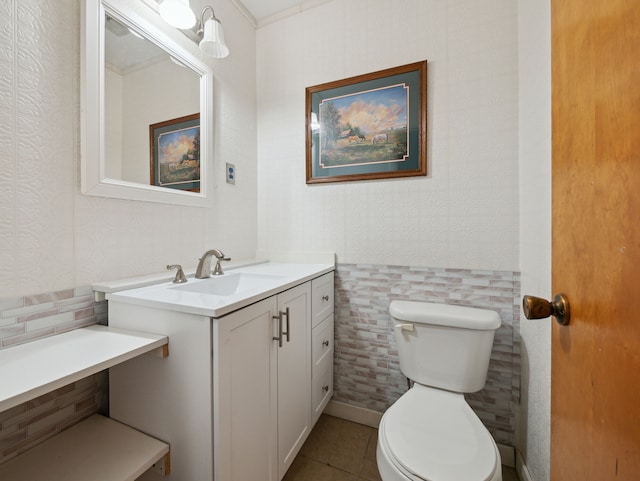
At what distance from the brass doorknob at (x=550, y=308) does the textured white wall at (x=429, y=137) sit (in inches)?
35.7

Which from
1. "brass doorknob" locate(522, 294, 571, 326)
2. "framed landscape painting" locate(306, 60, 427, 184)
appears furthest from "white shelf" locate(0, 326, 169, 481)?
"framed landscape painting" locate(306, 60, 427, 184)

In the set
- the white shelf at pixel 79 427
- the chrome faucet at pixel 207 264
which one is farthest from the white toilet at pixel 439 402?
the chrome faucet at pixel 207 264

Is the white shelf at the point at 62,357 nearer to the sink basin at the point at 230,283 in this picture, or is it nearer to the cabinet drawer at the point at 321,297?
the sink basin at the point at 230,283

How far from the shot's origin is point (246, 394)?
2.97ft

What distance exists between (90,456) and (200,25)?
76.5 inches

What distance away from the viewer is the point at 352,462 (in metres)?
1.36

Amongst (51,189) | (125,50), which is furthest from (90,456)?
(125,50)

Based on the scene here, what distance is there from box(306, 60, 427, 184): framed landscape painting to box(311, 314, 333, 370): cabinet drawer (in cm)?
89

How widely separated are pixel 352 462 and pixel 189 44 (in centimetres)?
233

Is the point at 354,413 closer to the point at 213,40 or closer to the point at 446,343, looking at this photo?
the point at 446,343

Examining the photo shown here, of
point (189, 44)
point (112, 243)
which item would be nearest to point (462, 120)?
point (189, 44)

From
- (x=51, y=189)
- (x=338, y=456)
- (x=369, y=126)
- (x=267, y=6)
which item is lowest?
(x=338, y=456)

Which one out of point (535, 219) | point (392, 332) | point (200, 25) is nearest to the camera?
point (535, 219)

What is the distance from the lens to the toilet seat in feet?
2.63
